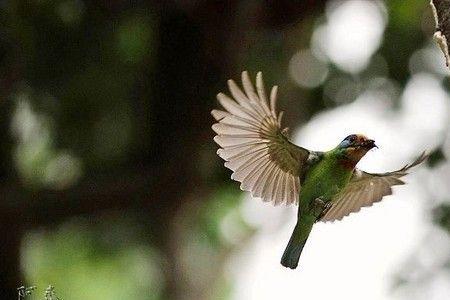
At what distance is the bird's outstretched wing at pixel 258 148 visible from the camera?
1.43m

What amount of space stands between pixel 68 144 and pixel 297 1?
51.9 inches

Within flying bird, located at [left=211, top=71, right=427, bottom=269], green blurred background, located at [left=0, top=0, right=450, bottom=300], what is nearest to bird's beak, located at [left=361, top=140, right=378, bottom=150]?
flying bird, located at [left=211, top=71, right=427, bottom=269]

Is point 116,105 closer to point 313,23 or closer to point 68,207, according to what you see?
point 68,207

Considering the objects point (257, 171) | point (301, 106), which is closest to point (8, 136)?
point (301, 106)

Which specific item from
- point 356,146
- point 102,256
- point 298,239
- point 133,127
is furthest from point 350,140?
point 133,127

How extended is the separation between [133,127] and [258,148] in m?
3.70

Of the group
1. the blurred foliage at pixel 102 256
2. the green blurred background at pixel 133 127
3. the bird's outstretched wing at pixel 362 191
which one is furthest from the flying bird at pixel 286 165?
the green blurred background at pixel 133 127

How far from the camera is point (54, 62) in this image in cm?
478

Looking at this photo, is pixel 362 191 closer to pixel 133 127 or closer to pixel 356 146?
pixel 356 146

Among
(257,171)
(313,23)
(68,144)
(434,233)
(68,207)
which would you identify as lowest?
(257,171)

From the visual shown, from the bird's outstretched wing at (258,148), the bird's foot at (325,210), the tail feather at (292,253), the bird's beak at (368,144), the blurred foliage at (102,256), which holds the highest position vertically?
the blurred foliage at (102,256)

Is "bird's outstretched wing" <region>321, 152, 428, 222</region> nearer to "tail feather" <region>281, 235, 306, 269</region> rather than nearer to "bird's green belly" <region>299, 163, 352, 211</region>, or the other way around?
"bird's green belly" <region>299, 163, 352, 211</region>

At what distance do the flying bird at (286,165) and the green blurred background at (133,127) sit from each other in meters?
2.95

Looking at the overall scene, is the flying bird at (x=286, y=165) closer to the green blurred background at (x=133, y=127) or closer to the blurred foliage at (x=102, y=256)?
the blurred foliage at (x=102, y=256)
